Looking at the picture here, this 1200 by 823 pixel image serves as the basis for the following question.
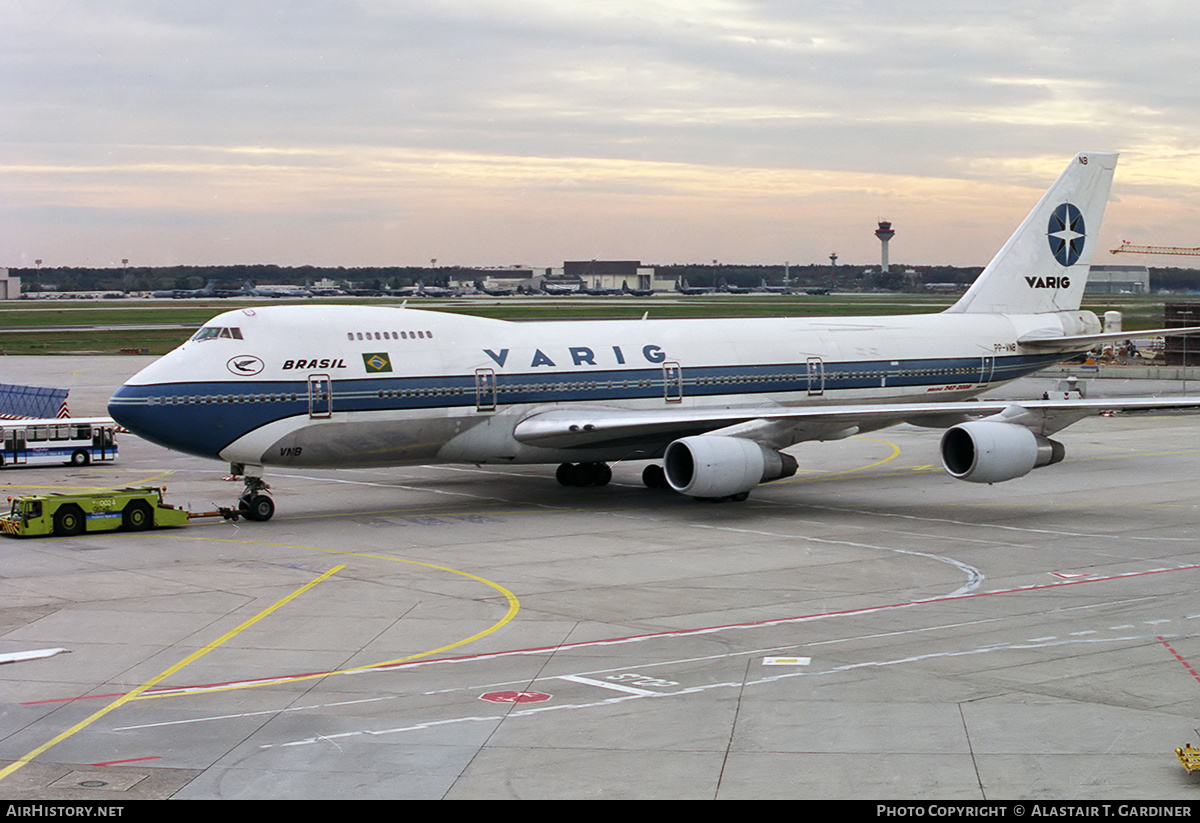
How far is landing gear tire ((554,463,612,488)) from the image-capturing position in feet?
125

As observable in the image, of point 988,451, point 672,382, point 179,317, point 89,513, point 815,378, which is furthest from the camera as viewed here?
point 179,317

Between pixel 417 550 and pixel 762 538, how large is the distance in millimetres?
7695

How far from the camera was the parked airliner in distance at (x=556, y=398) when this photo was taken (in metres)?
31.6

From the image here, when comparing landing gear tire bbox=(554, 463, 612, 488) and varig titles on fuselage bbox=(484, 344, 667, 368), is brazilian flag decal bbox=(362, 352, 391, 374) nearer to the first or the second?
varig titles on fuselage bbox=(484, 344, 667, 368)

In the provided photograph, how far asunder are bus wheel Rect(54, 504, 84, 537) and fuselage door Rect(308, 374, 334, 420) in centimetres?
575

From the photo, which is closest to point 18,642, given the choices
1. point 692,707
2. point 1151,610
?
point 692,707

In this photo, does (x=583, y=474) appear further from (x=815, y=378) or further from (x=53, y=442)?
(x=53, y=442)

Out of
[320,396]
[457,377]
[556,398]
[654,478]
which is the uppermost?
[457,377]

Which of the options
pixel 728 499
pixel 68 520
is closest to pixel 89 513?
pixel 68 520

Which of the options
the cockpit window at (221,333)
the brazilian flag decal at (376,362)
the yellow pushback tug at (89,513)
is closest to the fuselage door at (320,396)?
the brazilian flag decal at (376,362)

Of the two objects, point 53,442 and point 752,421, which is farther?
point 53,442

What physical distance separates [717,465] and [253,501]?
1140 centimetres

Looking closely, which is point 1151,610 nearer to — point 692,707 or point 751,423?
point 692,707

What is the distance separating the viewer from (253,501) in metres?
32.9
